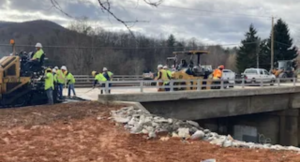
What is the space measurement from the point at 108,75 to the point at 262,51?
45578 mm

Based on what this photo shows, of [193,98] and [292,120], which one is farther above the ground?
[193,98]

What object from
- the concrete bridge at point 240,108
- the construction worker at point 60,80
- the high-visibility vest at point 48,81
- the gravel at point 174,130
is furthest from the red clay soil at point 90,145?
the construction worker at point 60,80

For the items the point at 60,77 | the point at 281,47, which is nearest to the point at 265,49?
the point at 281,47

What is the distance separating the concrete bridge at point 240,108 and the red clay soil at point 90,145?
3.88 m

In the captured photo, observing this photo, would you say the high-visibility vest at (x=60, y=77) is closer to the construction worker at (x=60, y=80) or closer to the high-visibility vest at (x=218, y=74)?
the construction worker at (x=60, y=80)

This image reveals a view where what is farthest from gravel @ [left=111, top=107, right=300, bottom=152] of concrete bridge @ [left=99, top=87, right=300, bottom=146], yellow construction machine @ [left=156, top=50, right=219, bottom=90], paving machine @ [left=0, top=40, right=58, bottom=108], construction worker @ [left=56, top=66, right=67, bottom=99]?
yellow construction machine @ [left=156, top=50, right=219, bottom=90]

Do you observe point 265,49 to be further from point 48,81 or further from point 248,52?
point 48,81

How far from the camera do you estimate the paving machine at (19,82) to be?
1552cm

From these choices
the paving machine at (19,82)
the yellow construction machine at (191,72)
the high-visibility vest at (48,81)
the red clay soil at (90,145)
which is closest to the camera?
the red clay soil at (90,145)

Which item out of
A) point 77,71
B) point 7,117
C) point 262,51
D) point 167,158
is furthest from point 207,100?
point 262,51

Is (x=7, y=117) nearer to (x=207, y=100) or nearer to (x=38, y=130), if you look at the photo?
(x=38, y=130)

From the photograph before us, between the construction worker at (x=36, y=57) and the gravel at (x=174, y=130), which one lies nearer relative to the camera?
the gravel at (x=174, y=130)

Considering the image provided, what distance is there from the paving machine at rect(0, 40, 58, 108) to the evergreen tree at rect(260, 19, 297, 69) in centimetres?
4923

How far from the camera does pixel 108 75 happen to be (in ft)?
68.9
